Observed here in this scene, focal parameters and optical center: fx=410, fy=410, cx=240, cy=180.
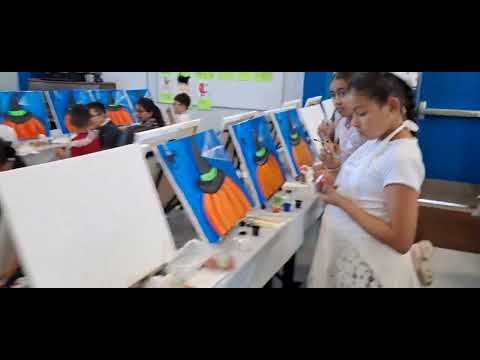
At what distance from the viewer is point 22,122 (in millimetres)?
3576

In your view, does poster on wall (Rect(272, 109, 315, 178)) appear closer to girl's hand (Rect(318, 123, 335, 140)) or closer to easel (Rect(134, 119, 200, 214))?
girl's hand (Rect(318, 123, 335, 140))

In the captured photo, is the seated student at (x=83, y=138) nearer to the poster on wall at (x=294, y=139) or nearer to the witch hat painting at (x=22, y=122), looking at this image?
the witch hat painting at (x=22, y=122)

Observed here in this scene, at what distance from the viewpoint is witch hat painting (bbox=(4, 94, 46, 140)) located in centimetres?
352

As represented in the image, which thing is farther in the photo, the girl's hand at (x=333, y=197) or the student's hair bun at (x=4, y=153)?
the student's hair bun at (x=4, y=153)

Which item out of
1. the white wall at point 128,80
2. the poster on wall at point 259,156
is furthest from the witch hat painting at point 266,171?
the white wall at point 128,80

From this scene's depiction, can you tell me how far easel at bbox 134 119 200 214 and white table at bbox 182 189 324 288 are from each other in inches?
11.4

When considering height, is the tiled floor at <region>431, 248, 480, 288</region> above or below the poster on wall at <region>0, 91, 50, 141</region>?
below

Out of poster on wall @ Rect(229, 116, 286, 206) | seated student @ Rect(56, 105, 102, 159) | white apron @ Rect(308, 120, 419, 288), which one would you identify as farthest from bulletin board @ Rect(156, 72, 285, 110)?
white apron @ Rect(308, 120, 419, 288)

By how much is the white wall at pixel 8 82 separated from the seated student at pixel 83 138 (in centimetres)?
297

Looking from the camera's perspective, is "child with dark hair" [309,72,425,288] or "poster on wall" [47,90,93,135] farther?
"poster on wall" [47,90,93,135]

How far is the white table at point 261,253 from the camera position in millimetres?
1259

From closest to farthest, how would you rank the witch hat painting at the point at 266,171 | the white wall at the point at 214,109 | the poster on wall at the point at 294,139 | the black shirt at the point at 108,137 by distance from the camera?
the witch hat painting at the point at 266,171 < the poster on wall at the point at 294,139 < the black shirt at the point at 108,137 < the white wall at the point at 214,109
